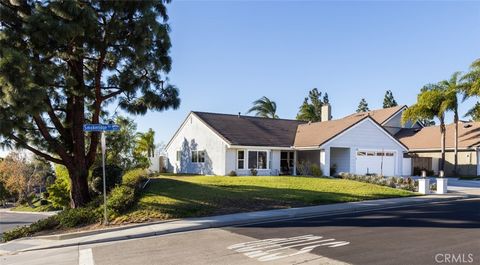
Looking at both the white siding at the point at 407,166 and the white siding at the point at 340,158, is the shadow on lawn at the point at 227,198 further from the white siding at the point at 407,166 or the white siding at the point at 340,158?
the white siding at the point at 407,166

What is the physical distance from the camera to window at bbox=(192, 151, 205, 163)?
3447 cm

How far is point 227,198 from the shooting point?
17328 millimetres

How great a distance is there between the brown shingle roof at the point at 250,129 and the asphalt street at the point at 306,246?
18.9 m

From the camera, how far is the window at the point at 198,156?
34.5m

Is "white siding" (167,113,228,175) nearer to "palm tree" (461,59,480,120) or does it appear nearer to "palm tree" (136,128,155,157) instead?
"palm tree" (136,128,155,157)

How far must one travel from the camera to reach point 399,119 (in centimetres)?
4700

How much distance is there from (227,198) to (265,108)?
133 feet

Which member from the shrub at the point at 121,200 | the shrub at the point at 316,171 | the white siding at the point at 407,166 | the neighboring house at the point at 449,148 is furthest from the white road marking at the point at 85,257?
the neighboring house at the point at 449,148

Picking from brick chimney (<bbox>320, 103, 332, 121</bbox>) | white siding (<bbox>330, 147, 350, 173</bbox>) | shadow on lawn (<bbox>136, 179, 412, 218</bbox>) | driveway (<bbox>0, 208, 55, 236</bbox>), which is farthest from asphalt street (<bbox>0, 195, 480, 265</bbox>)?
brick chimney (<bbox>320, 103, 332, 121</bbox>)

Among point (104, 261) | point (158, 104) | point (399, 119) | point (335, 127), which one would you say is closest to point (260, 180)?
point (158, 104)

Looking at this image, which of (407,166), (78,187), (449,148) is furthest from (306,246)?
(449,148)

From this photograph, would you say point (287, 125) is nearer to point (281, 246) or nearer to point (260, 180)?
point (260, 180)

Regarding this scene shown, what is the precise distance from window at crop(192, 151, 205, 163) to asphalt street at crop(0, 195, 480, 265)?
21666mm

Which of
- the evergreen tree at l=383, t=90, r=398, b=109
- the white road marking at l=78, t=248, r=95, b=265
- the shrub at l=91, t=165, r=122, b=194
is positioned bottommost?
the white road marking at l=78, t=248, r=95, b=265
